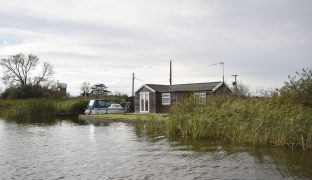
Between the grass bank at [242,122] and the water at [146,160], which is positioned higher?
the grass bank at [242,122]

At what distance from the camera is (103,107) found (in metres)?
36.8

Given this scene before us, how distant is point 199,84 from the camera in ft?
104

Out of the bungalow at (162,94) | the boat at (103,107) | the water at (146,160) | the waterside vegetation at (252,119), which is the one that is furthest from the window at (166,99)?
the water at (146,160)

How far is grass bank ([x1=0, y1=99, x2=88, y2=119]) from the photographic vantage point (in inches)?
1323

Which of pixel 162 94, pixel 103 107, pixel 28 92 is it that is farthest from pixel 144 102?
pixel 28 92

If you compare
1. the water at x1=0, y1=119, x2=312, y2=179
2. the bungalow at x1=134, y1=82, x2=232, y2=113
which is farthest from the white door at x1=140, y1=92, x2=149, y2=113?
the water at x1=0, y1=119, x2=312, y2=179

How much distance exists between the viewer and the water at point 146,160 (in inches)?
383

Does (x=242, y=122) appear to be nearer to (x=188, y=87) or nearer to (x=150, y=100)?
(x=188, y=87)

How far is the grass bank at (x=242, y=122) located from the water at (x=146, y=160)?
0.79 m

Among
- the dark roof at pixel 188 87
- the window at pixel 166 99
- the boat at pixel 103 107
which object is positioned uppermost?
the dark roof at pixel 188 87

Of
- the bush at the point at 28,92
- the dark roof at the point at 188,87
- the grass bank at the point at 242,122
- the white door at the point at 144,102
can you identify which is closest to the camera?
the grass bank at the point at 242,122

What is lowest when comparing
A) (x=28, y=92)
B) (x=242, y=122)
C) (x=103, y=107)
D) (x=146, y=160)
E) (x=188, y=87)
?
(x=146, y=160)

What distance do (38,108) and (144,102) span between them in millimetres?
9688

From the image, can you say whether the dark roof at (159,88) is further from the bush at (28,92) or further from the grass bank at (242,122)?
A: the bush at (28,92)
